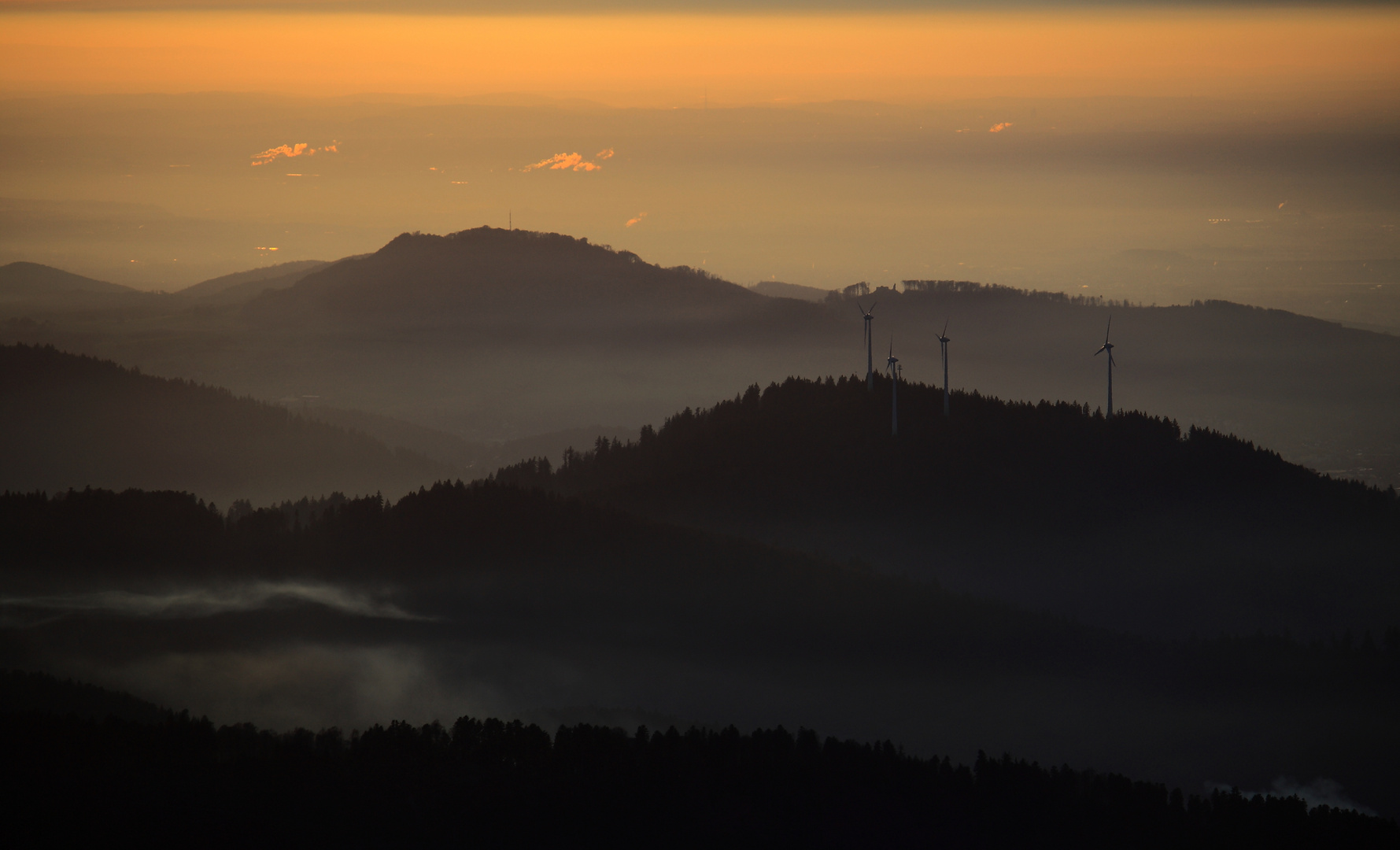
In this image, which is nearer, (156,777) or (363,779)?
(156,777)

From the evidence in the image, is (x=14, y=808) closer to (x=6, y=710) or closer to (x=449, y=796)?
(x=6, y=710)

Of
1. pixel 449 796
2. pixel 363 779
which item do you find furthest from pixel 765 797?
pixel 363 779

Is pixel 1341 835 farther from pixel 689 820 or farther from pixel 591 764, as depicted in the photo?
pixel 591 764

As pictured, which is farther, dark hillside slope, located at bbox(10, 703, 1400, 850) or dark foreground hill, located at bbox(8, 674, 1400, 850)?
dark hillside slope, located at bbox(10, 703, 1400, 850)

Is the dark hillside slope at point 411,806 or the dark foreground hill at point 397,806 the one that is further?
the dark hillside slope at point 411,806

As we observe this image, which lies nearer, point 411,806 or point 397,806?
point 397,806

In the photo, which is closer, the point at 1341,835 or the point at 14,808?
the point at 14,808

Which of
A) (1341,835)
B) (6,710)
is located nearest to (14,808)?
(6,710)

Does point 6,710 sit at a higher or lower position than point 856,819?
higher

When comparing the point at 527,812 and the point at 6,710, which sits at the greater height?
the point at 6,710
